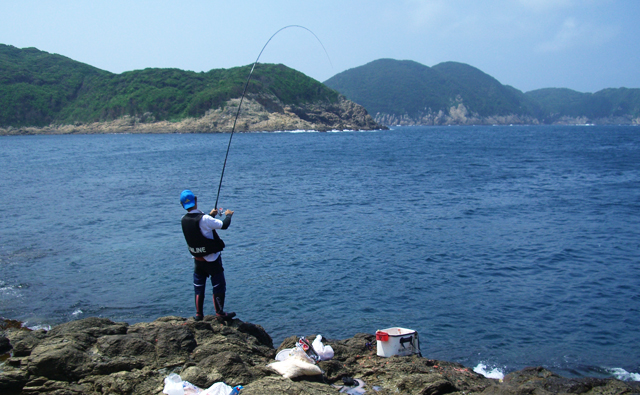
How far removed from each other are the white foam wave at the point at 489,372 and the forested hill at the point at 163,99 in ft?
355

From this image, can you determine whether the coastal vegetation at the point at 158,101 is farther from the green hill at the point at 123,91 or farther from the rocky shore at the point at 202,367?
the rocky shore at the point at 202,367

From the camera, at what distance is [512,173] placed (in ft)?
104

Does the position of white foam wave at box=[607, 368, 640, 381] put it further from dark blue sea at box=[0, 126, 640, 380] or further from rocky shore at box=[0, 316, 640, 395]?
rocky shore at box=[0, 316, 640, 395]

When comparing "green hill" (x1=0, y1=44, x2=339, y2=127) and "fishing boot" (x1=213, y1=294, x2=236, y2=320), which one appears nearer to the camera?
"fishing boot" (x1=213, y1=294, x2=236, y2=320)

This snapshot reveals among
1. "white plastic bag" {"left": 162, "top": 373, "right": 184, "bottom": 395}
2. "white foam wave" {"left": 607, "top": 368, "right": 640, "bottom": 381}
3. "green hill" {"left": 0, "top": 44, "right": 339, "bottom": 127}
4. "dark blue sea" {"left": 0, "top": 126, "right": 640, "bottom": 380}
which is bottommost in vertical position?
"white foam wave" {"left": 607, "top": 368, "right": 640, "bottom": 381}

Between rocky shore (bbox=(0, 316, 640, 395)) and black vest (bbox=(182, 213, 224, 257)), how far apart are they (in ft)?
3.35

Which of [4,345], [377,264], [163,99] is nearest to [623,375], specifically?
[377,264]

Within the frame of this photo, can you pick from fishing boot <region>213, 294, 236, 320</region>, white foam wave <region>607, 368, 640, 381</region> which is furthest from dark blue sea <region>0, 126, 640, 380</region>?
fishing boot <region>213, 294, 236, 320</region>

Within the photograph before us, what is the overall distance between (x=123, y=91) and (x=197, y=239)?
451ft

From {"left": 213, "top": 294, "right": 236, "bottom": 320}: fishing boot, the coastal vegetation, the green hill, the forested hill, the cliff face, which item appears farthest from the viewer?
the green hill

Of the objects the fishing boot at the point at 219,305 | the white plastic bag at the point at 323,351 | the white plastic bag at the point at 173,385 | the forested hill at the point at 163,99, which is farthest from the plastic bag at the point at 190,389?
the forested hill at the point at 163,99

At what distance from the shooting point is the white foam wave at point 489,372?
7.16 m

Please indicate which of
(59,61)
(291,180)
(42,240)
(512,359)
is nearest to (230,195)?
(291,180)

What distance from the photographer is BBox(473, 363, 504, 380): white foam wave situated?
7164mm
